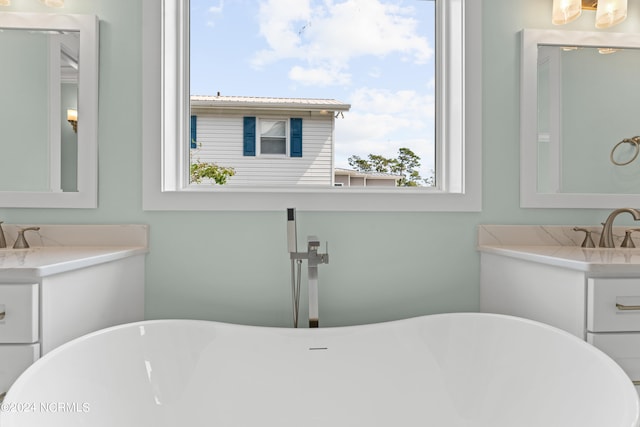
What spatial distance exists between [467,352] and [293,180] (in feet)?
3.36

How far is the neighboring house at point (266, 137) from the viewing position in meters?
1.87

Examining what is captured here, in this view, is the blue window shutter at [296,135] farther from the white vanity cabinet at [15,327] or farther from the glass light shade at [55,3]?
the white vanity cabinet at [15,327]

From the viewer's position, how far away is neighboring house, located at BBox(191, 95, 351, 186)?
187 centimetres

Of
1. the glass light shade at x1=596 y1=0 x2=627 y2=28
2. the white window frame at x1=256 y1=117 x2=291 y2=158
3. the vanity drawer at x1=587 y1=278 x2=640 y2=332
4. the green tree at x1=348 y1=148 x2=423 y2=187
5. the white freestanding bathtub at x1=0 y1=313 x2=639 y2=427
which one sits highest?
the glass light shade at x1=596 y1=0 x2=627 y2=28

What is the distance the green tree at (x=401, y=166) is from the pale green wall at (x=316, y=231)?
273 mm

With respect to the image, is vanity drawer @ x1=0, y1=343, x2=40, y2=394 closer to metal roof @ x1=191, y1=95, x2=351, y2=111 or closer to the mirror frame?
metal roof @ x1=191, y1=95, x2=351, y2=111

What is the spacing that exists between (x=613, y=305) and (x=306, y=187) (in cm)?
121

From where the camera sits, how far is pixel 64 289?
1.17 m

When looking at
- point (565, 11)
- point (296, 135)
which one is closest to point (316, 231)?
point (296, 135)

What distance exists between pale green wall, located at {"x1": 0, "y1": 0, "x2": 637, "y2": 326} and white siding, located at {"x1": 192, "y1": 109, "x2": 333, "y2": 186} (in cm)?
27

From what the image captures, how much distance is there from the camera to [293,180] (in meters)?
1.89

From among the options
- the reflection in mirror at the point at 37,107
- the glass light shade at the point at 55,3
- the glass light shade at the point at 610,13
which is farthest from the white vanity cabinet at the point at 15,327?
the glass light shade at the point at 610,13

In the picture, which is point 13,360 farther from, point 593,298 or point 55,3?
point 593,298

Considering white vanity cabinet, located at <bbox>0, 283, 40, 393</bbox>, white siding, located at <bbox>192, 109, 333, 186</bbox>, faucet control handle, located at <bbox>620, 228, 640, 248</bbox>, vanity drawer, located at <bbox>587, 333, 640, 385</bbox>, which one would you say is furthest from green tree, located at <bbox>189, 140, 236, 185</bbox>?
faucet control handle, located at <bbox>620, 228, 640, 248</bbox>
